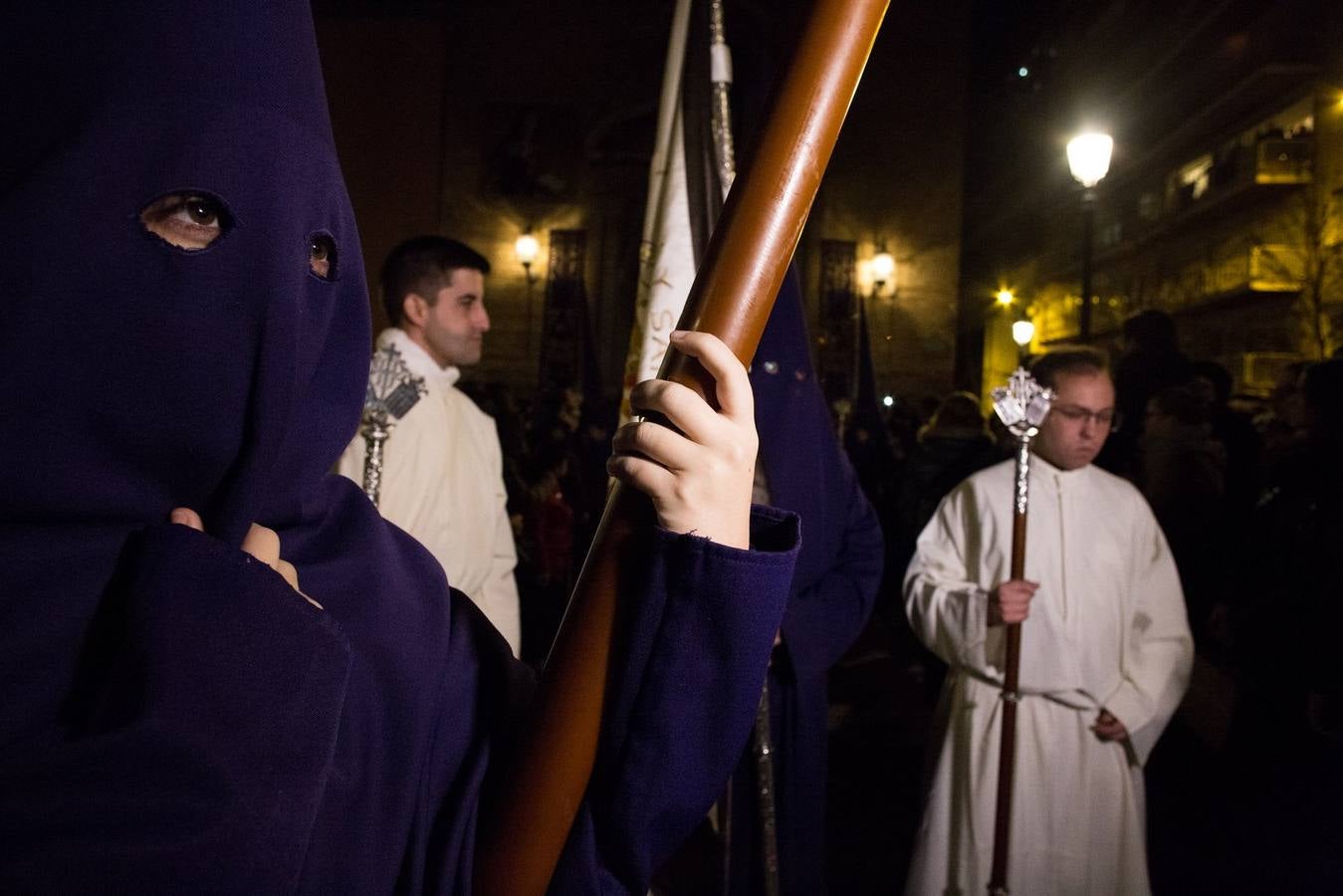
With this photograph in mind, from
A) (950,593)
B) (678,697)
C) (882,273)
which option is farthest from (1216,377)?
(882,273)

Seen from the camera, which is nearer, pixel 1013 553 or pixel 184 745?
pixel 184 745

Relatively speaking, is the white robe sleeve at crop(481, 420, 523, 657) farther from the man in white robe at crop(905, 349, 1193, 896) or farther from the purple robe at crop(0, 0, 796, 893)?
the purple robe at crop(0, 0, 796, 893)

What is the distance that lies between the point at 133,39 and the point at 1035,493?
2.79 m

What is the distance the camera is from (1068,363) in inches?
111

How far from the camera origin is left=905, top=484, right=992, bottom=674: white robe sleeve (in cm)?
268

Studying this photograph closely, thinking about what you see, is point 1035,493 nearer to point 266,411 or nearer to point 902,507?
point 902,507

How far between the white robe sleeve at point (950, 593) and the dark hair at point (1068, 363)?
0.48 meters

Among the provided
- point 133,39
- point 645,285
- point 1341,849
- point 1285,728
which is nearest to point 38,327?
point 133,39

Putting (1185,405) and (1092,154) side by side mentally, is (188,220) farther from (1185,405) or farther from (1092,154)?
(1092,154)

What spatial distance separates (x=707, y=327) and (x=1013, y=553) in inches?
78.8

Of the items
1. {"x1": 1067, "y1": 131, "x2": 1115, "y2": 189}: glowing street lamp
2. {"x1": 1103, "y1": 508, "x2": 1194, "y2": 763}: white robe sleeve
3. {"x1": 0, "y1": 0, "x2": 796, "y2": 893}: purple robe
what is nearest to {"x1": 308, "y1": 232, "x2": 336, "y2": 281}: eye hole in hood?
{"x1": 0, "y1": 0, "x2": 796, "y2": 893}: purple robe

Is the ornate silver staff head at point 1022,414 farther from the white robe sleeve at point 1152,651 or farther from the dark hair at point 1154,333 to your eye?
the dark hair at point 1154,333

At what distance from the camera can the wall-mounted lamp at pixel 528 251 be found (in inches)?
504

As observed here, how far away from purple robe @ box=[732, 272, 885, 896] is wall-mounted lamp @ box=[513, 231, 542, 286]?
36.0ft
